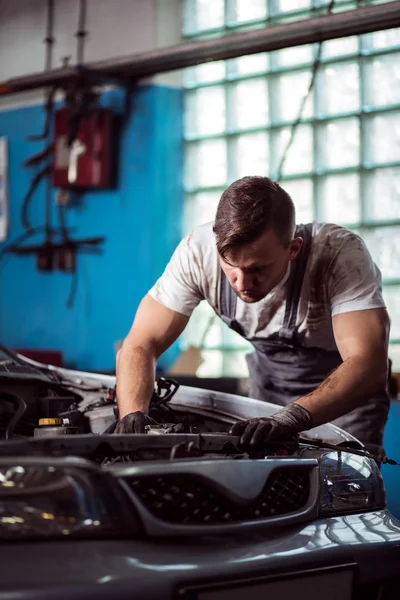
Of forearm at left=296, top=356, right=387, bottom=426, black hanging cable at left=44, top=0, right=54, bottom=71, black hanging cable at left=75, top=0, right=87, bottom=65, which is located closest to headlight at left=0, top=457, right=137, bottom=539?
forearm at left=296, top=356, right=387, bottom=426

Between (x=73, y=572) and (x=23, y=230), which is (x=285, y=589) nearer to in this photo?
(x=73, y=572)

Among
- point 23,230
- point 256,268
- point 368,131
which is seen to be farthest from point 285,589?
point 23,230

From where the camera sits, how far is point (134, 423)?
201cm

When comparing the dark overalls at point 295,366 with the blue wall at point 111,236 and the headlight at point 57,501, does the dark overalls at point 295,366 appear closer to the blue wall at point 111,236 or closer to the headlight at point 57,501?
the headlight at point 57,501

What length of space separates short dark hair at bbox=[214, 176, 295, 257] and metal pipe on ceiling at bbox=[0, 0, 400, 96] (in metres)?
2.34

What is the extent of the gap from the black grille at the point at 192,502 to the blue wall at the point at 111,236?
4.08 meters

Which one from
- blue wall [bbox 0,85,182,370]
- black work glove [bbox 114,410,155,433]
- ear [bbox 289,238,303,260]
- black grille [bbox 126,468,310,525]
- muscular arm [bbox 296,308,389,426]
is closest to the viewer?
black grille [bbox 126,468,310,525]

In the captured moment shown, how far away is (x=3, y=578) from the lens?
4.23ft

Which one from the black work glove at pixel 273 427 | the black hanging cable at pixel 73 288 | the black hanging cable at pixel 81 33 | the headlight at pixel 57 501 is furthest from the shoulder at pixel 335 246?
the black hanging cable at pixel 81 33

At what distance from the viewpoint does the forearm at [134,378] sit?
2229 millimetres

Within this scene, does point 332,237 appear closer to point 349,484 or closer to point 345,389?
point 345,389

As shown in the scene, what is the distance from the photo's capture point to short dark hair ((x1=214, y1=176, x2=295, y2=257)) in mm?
2174

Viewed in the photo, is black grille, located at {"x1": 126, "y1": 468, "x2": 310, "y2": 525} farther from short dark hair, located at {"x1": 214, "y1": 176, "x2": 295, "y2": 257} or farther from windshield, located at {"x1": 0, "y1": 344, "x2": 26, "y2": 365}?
windshield, located at {"x1": 0, "y1": 344, "x2": 26, "y2": 365}

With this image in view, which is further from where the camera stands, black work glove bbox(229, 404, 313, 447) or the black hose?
the black hose
